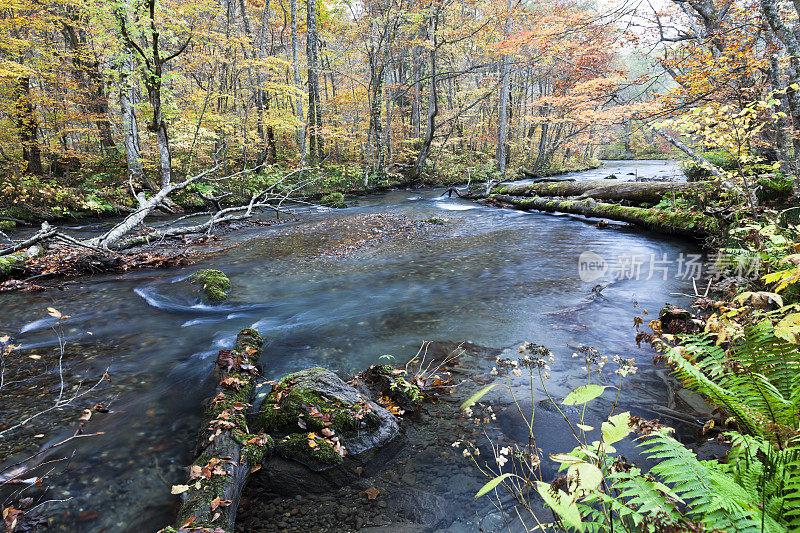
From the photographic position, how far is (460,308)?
5879mm

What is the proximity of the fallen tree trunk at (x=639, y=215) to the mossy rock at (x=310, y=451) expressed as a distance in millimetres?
8906

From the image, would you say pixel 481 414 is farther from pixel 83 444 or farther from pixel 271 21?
pixel 271 21

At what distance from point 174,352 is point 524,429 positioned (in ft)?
13.7

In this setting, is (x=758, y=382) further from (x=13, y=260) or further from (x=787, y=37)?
(x=13, y=260)

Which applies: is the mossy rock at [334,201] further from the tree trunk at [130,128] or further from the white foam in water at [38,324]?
the white foam in water at [38,324]

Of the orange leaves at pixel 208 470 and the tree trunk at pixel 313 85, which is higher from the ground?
the tree trunk at pixel 313 85

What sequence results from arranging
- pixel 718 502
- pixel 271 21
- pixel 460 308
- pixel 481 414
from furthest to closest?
pixel 271 21 < pixel 460 308 < pixel 481 414 < pixel 718 502

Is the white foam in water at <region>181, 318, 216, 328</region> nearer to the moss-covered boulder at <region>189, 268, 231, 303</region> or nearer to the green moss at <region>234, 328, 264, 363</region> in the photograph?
the moss-covered boulder at <region>189, 268, 231, 303</region>

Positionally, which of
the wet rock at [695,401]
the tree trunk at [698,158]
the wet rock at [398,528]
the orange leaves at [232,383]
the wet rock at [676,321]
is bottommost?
the wet rock at [398,528]

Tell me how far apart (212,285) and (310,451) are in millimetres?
4481

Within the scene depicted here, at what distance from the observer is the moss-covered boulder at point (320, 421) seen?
287 cm

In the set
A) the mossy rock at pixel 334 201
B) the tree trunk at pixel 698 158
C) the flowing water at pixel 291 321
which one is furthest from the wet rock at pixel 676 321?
the mossy rock at pixel 334 201

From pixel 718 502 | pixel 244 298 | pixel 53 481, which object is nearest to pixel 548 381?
pixel 718 502

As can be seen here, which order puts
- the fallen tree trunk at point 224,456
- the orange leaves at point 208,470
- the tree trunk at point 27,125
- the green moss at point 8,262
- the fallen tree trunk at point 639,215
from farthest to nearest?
the tree trunk at point 27,125
the fallen tree trunk at point 639,215
the green moss at point 8,262
the orange leaves at point 208,470
the fallen tree trunk at point 224,456
